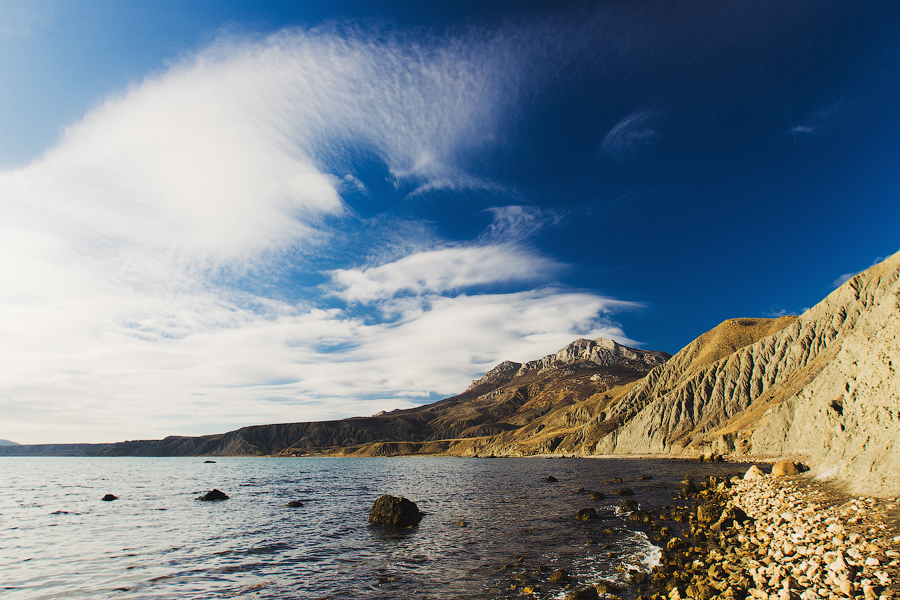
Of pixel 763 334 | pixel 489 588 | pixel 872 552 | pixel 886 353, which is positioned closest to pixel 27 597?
pixel 489 588

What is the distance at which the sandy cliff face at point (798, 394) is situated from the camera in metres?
24.5

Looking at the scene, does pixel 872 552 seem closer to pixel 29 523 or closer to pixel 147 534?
pixel 147 534

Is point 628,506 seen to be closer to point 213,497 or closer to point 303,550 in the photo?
point 303,550

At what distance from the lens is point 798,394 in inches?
3209

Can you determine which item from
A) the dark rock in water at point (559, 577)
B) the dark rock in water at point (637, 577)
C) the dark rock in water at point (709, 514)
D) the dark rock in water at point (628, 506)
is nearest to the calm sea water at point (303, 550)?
the dark rock in water at point (559, 577)

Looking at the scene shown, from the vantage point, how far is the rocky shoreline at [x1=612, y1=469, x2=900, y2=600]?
1277 centimetres

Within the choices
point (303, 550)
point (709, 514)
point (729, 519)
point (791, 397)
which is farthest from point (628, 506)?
point (791, 397)

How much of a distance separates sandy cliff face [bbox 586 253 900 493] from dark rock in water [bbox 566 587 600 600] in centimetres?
1642

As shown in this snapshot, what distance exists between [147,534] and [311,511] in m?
15.2

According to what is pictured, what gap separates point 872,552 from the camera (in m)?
13.9

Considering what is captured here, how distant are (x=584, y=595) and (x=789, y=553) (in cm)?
929

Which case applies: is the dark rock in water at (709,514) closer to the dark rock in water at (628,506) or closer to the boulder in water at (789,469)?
the dark rock in water at (628,506)

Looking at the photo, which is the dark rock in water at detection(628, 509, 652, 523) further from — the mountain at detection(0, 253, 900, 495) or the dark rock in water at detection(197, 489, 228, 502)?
the dark rock in water at detection(197, 489, 228, 502)

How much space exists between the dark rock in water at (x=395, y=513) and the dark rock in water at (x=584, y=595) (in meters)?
19.4
